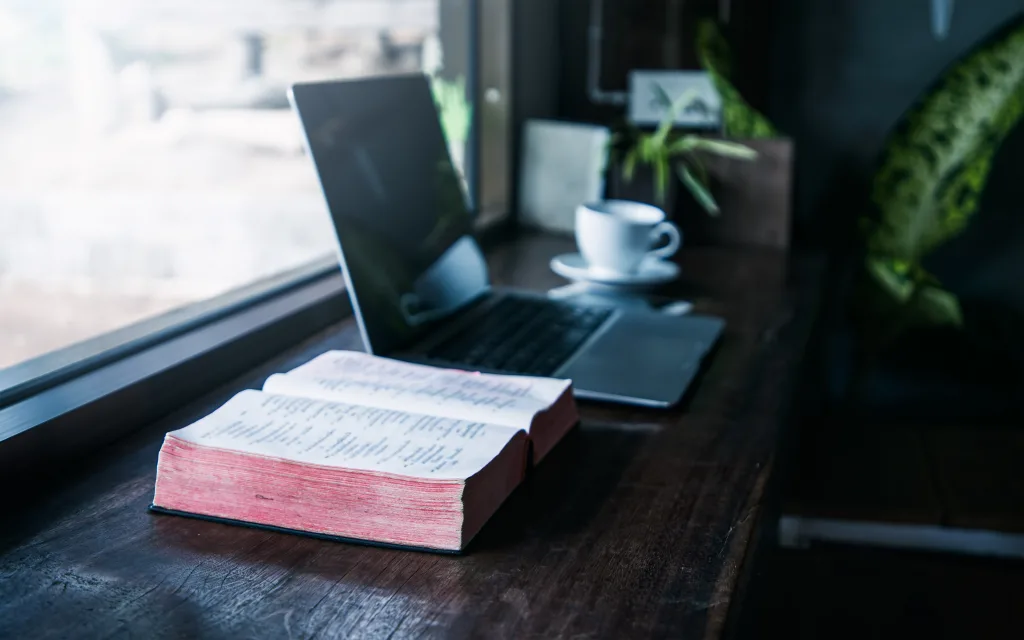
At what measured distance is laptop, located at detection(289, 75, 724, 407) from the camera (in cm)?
93

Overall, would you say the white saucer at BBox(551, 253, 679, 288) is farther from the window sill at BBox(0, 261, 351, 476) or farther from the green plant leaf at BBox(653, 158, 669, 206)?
the window sill at BBox(0, 261, 351, 476)

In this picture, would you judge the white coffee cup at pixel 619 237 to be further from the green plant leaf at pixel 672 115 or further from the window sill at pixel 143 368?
the window sill at pixel 143 368

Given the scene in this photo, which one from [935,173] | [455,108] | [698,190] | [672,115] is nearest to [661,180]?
[698,190]

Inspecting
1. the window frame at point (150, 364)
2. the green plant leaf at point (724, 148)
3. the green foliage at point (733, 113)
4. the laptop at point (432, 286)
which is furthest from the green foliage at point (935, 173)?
the window frame at point (150, 364)

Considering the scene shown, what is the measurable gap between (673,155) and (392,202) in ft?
2.09

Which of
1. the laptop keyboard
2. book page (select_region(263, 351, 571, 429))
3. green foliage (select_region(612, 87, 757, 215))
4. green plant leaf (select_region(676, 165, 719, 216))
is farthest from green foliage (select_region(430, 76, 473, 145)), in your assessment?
book page (select_region(263, 351, 571, 429))

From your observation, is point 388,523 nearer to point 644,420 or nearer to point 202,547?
point 202,547

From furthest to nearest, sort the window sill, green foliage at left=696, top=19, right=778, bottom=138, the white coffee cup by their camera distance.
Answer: green foliage at left=696, top=19, right=778, bottom=138 < the white coffee cup < the window sill

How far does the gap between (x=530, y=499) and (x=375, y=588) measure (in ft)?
0.52

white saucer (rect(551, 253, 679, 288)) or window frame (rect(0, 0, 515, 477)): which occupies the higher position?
window frame (rect(0, 0, 515, 477))

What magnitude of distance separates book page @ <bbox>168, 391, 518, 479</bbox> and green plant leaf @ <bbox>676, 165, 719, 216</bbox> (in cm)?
87

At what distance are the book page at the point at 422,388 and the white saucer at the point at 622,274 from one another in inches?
19.7

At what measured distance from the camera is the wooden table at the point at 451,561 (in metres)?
0.52

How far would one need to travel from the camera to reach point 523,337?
3.39 feet
